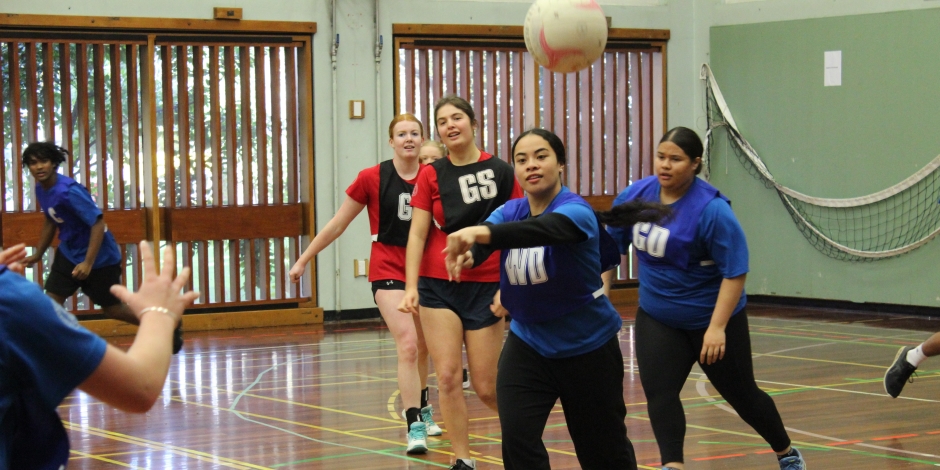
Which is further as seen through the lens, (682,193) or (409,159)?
(409,159)

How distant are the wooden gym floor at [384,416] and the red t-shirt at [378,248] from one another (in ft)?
2.94

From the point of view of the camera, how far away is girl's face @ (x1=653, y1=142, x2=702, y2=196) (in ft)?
13.5

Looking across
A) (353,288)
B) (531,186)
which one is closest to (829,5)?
(353,288)

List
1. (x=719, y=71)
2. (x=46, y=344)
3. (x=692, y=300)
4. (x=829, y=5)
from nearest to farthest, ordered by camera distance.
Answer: (x=46, y=344) < (x=692, y=300) < (x=829, y=5) < (x=719, y=71)

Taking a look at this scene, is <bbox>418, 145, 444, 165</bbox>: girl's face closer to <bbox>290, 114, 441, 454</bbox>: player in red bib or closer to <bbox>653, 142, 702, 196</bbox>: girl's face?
<bbox>290, 114, 441, 454</bbox>: player in red bib

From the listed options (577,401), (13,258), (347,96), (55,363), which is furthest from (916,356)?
(347,96)

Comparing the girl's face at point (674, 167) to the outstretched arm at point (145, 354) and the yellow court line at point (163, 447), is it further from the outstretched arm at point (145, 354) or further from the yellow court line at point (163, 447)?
the outstretched arm at point (145, 354)

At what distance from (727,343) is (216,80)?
7620mm

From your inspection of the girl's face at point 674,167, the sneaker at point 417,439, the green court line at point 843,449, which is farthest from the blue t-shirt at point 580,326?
the green court line at point 843,449

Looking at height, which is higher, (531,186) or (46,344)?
(531,186)

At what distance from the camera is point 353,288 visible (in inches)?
440

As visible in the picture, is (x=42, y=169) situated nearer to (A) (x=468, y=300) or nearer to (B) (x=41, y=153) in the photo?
(B) (x=41, y=153)

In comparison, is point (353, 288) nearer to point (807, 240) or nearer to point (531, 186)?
point (807, 240)

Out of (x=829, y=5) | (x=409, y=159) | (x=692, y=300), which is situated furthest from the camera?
(x=829, y=5)
